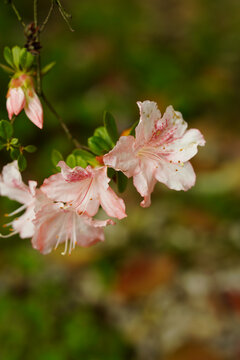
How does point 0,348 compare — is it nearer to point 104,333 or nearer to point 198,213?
point 104,333

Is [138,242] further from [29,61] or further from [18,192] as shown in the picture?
[29,61]

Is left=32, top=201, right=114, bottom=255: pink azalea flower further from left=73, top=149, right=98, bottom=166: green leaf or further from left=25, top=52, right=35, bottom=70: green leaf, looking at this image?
left=25, top=52, right=35, bottom=70: green leaf

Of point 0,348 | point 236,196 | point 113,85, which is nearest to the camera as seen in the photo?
point 0,348

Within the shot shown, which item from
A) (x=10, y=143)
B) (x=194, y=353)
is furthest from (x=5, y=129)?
(x=194, y=353)

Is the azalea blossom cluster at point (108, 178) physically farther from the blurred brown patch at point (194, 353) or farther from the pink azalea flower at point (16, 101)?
the blurred brown patch at point (194, 353)

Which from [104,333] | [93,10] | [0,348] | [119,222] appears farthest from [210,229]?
[93,10]

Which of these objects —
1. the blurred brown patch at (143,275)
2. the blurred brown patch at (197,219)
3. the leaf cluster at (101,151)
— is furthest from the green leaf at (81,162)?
the blurred brown patch at (197,219)
